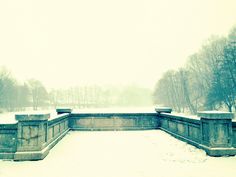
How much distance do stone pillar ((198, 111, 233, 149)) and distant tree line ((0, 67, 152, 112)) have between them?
54.6m

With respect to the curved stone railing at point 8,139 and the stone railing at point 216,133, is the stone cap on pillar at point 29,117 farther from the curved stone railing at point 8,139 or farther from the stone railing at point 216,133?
the stone railing at point 216,133

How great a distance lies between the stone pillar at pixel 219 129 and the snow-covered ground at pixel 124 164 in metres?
0.49

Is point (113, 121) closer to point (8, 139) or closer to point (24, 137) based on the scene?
point (24, 137)

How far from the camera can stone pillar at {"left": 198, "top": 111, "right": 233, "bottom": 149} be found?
252 inches

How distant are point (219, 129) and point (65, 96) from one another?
416 ft

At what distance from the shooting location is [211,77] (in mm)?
34625

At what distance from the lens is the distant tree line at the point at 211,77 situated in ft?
85.8

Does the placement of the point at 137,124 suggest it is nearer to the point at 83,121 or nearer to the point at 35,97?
the point at 83,121

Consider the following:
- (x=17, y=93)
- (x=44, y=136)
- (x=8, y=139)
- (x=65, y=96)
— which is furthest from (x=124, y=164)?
(x=65, y=96)

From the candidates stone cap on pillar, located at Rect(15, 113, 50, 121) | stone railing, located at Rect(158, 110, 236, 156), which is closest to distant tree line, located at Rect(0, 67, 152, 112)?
stone cap on pillar, located at Rect(15, 113, 50, 121)

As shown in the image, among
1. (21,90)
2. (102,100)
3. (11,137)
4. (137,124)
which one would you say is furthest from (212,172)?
(102,100)

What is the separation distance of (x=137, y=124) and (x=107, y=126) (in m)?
1.92

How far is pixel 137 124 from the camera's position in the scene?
42.8 feet

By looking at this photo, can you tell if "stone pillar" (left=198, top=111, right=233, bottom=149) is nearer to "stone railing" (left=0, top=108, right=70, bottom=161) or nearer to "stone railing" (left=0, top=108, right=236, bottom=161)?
"stone railing" (left=0, top=108, right=236, bottom=161)
